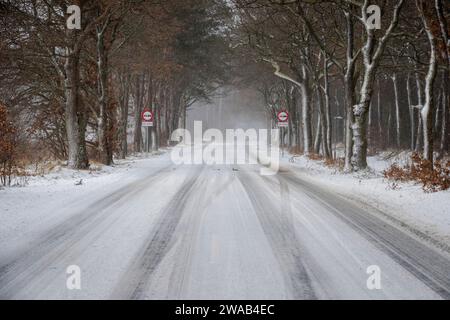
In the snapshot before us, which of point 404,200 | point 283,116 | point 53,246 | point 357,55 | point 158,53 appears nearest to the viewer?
point 53,246

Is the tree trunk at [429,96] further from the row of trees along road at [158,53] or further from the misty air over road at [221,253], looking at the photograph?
the misty air over road at [221,253]

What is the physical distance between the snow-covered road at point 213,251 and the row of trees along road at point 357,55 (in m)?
7.06

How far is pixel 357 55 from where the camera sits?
60.1 feet

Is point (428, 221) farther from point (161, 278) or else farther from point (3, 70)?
point (3, 70)

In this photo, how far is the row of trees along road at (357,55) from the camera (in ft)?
47.8

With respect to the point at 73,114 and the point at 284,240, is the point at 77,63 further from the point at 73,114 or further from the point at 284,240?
the point at 284,240

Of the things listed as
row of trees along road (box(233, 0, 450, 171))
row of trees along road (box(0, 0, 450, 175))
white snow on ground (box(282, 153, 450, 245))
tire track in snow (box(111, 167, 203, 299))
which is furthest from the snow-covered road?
row of trees along road (box(233, 0, 450, 171))

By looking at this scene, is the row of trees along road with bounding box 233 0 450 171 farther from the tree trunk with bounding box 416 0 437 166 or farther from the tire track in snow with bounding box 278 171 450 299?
the tire track in snow with bounding box 278 171 450 299

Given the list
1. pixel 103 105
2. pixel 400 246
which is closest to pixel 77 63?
pixel 103 105

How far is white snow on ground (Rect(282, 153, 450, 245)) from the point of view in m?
7.77

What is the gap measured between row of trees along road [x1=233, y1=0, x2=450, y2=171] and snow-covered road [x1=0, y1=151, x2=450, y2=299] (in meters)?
7.06

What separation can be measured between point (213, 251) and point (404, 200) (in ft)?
19.9

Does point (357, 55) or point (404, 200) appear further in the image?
point (357, 55)
